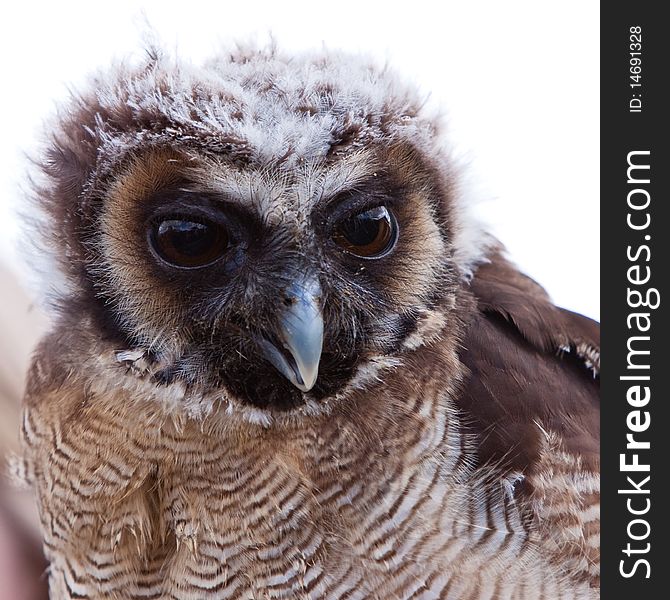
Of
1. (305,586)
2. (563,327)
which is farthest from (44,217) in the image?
(563,327)

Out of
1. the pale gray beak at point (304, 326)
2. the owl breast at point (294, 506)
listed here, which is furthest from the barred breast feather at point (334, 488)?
the pale gray beak at point (304, 326)

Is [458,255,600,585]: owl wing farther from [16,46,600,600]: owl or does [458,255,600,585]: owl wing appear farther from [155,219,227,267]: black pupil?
[155,219,227,267]: black pupil

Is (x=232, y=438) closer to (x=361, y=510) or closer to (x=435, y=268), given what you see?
(x=361, y=510)

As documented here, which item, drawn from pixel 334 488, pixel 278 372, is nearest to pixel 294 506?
pixel 334 488

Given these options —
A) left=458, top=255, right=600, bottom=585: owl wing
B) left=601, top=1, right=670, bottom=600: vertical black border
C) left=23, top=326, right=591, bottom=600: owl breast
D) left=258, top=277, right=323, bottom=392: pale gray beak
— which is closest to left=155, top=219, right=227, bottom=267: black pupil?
left=258, top=277, right=323, bottom=392: pale gray beak

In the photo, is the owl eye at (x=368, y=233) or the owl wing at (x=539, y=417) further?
the owl wing at (x=539, y=417)

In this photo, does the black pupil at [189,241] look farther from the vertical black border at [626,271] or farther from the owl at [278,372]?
the vertical black border at [626,271]
